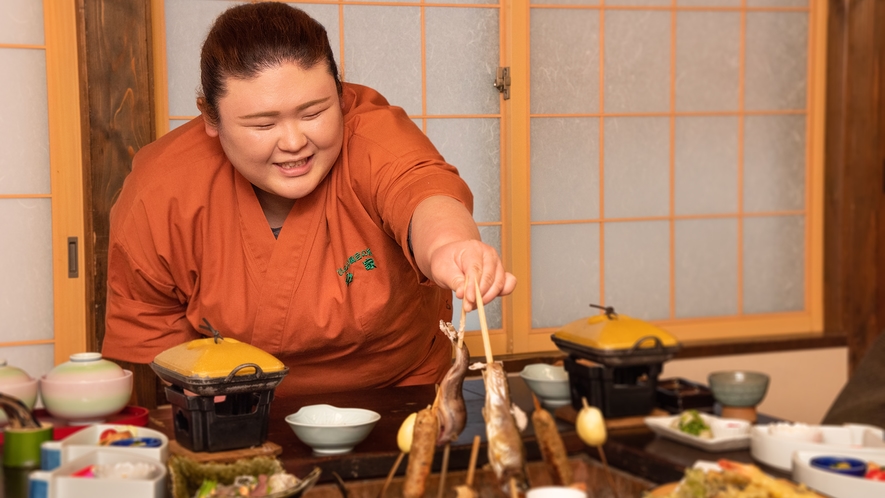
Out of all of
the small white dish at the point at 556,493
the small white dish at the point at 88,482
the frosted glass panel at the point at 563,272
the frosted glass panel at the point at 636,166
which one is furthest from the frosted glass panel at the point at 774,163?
the small white dish at the point at 88,482

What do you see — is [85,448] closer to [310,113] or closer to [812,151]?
[310,113]

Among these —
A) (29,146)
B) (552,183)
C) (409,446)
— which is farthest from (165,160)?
(552,183)

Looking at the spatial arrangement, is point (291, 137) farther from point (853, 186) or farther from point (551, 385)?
point (853, 186)

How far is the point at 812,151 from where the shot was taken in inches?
143

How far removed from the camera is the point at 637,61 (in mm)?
3406

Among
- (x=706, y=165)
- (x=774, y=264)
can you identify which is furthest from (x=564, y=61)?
(x=774, y=264)

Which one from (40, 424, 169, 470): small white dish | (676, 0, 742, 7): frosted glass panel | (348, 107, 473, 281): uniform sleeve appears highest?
(676, 0, 742, 7): frosted glass panel

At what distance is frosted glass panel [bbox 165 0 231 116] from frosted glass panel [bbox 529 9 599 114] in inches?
43.8

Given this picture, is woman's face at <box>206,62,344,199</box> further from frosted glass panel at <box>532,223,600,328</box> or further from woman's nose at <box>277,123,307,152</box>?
frosted glass panel at <box>532,223,600,328</box>

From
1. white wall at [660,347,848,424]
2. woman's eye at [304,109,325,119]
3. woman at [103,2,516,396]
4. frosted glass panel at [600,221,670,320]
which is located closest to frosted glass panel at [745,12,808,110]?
frosted glass panel at [600,221,670,320]

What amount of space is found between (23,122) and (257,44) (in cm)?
153

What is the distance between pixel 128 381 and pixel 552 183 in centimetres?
217

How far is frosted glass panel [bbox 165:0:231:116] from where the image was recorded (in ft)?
9.53

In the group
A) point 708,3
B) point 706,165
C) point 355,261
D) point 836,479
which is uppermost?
point 708,3
